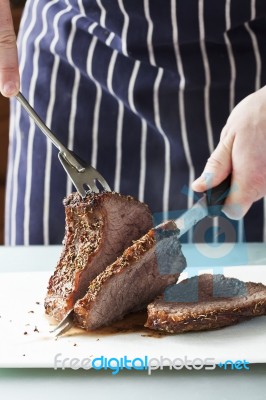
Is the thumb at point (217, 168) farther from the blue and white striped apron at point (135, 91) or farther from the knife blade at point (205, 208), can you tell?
the blue and white striped apron at point (135, 91)

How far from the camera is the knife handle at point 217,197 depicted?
189cm

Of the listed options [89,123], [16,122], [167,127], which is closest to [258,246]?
[167,127]

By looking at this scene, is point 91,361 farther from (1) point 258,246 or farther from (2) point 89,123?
(2) point 89,123

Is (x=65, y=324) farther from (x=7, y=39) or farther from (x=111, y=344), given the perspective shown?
(x=7, y=39)

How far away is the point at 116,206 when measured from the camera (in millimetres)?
1800

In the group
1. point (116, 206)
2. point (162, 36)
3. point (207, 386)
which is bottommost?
point (207, 386)

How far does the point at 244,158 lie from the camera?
6.46 ft

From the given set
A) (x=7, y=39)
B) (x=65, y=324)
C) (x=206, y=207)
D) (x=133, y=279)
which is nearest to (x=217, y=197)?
(x=206, y=207)

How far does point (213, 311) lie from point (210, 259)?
0.55 meters

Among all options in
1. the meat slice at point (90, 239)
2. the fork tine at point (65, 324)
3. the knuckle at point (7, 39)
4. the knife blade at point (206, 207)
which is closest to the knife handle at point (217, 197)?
the knife blade at point (206, 207)

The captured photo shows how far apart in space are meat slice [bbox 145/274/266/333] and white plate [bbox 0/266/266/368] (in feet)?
0.07

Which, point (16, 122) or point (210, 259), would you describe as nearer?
point (210, 259)

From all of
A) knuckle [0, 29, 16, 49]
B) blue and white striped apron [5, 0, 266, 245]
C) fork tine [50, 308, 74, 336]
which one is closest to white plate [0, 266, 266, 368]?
fork tine [50, 308, 74, 336]

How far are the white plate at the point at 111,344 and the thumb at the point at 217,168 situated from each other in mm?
366
